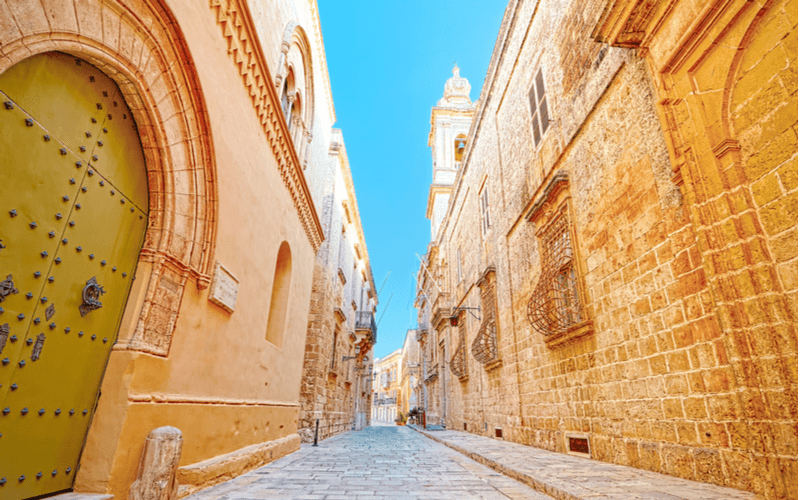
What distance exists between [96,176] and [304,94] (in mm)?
6367

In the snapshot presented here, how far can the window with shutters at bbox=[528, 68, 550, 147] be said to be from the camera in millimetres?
7309

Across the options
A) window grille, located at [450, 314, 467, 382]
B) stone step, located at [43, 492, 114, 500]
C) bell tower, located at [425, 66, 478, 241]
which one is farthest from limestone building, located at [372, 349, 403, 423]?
stone step, located at [43, 492, 114, 500]

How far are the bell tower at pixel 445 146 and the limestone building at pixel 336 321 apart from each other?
666 cm

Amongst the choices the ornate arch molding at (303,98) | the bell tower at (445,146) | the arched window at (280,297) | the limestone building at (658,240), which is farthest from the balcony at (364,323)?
the arched window at (280,297)

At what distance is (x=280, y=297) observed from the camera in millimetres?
A: 6625

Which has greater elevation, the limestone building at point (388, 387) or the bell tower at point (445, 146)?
the bell tower at point (445, 146)

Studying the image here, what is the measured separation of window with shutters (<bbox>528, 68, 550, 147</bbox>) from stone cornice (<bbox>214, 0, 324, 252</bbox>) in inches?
185

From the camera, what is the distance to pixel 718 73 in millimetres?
3086

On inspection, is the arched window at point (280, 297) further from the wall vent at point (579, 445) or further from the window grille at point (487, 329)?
the window grille at point (487, 329)

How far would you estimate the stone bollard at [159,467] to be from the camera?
2.71 metres

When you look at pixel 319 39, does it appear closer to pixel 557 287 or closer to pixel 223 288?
pixel 223 288

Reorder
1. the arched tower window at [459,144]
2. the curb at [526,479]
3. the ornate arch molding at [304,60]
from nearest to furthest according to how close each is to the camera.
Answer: the curb at [526,479], the ornate arch molding at [304,60], the arched tower window at [459,144]

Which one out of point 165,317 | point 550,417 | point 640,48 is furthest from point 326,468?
point 640,48

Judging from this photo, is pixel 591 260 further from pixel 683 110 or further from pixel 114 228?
pixel 114 228
